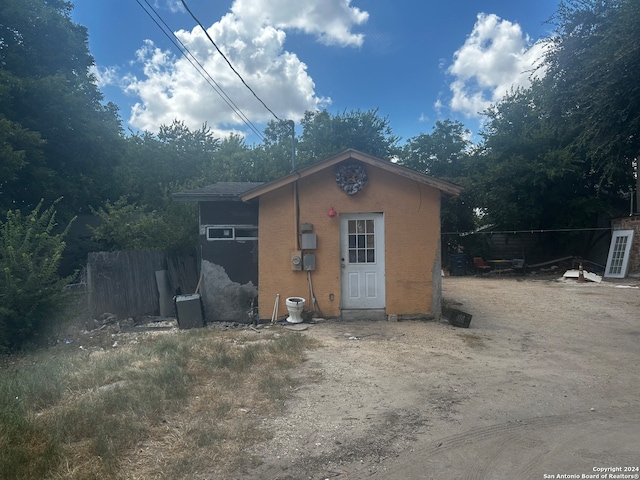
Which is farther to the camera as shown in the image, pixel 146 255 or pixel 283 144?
pixel 283 144

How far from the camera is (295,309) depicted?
27.1 feet

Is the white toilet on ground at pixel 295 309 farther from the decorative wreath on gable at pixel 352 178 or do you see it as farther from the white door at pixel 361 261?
the decorative wreath on gable at pixel 352 178

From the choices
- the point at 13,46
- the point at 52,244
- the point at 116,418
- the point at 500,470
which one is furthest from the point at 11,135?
the point at 500,470

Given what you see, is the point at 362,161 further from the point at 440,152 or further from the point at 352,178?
the point at 440,152

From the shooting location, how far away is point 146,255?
400 inches

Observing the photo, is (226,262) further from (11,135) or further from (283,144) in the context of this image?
(283,144)

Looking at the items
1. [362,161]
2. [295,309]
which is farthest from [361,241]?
[295,309]

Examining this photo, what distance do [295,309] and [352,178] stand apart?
111 inches

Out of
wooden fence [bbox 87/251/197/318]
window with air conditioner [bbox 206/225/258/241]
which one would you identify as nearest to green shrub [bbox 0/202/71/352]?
wooden fence [bbox 87/251/197/318]

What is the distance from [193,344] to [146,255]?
14.7 ft

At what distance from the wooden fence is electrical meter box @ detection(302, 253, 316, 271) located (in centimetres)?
410

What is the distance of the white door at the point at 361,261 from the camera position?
8.56 meters

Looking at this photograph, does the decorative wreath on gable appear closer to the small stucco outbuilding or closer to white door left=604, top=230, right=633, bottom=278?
the small stucco outbuilding

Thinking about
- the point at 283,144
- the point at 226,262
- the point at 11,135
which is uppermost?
the point at 283,144
